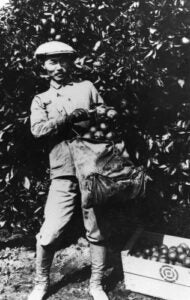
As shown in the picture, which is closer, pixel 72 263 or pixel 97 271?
pixel 97 271

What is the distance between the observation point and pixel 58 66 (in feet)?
10.9

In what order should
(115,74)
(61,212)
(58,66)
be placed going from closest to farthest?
(58,66), (61,212), (115,74)

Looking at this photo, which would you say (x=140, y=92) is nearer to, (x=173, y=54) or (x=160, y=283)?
(x=173, y=54)

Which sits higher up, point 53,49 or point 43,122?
point 53,49

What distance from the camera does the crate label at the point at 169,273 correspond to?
3.57m

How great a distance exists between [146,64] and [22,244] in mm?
2592

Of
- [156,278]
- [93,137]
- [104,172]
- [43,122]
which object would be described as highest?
[43,122]

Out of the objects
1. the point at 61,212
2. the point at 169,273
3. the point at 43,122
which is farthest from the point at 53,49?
the point at 169,273

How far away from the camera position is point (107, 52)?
12.8 feet

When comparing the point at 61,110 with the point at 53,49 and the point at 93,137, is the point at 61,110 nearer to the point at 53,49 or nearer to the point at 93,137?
the point at 93,137

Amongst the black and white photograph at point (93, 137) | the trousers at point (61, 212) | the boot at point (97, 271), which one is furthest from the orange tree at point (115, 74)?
the boot at point (97, 271)

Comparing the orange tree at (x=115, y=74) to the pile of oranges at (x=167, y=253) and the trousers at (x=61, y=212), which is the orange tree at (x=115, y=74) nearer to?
the pile of oranges at (x=167, y=253)

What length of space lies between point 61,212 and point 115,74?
1399 millimetres

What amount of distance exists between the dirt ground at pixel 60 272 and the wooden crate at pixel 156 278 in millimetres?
125
